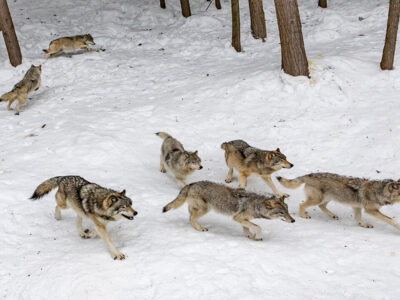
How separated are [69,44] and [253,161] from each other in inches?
539

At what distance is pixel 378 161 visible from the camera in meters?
10.9

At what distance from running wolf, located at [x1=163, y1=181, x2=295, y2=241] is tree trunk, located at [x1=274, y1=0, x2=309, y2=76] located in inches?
277

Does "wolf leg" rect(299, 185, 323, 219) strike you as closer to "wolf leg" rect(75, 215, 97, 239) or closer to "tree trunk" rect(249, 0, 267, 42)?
"wolf leg" rect(75, 215, 97, 239)

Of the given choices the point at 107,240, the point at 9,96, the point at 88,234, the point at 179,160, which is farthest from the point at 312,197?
the point at 9,96

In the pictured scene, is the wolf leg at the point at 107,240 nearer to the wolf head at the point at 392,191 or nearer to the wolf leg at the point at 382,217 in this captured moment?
the wolf leg at the point at 382,217

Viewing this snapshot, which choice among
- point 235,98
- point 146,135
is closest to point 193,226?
point 146,135

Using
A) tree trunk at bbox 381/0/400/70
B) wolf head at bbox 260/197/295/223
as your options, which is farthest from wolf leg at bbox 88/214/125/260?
tree trunk at bbox 381/0/400/70

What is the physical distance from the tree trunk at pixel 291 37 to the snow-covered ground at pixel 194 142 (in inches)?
→ 17.8

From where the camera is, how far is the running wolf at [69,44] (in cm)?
1927

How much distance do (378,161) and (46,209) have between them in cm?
883

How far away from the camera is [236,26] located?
1806 cm

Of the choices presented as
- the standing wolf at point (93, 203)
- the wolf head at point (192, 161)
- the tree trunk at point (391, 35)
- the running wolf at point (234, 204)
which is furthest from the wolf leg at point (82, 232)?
the tree trunk at point (391, 35)

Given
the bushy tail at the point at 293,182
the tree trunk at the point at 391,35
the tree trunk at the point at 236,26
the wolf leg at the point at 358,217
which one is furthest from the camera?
the tree trunk at the point at 236,26

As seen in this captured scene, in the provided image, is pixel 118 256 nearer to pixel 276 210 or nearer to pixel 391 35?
pixel 276 210
